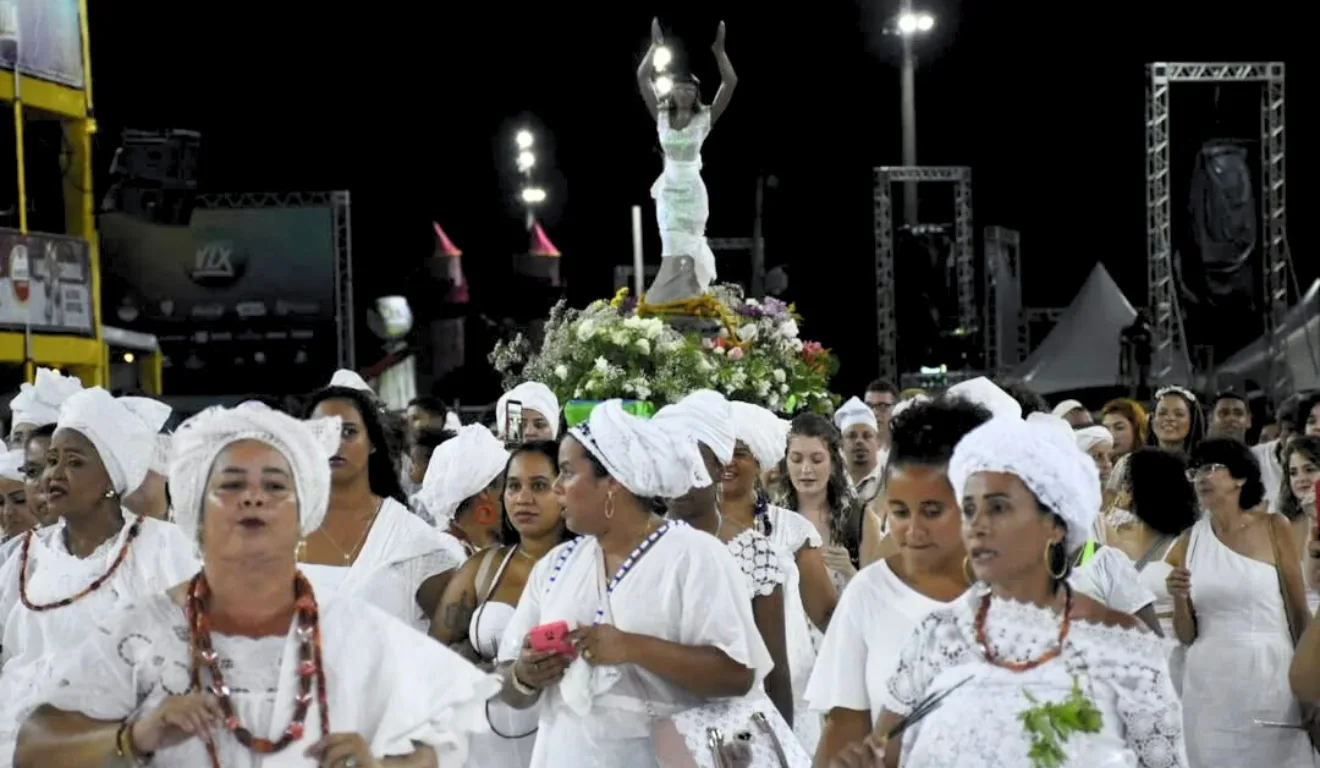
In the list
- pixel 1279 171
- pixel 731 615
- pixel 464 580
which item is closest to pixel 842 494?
pixel 464 580

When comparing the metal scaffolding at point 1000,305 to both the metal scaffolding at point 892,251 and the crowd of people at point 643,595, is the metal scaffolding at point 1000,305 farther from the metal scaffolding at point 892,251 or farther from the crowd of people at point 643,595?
the crowd of people at point 643,595

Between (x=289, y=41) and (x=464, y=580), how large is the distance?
3399 cm

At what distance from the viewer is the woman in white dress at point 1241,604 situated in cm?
1023

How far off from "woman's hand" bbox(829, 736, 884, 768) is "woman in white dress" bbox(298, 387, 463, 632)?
10.6ft

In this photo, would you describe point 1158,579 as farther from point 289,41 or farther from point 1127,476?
point 289,41

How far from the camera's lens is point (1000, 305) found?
35750mm

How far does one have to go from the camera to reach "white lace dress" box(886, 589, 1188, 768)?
501 cm

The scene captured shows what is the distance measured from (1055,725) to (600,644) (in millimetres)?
1804

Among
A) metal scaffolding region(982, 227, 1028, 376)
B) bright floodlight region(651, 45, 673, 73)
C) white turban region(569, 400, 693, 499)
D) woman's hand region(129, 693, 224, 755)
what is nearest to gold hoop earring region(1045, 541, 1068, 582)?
white turban region(569, 400, 693, 499)

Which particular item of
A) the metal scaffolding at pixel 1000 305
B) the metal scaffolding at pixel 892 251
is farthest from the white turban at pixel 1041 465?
the metal scaffolding at pixel 1000 305

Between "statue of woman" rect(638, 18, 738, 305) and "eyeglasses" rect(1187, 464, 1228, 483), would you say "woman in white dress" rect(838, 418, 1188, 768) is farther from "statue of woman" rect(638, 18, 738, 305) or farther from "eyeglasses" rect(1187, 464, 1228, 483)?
"statue of woman" rect(638, 18, 738, 305)

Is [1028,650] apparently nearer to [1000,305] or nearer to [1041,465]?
[1041,465]

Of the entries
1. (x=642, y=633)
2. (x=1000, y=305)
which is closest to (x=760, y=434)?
(x=642, y=633)

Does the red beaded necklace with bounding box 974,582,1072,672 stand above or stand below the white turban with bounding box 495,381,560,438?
below
